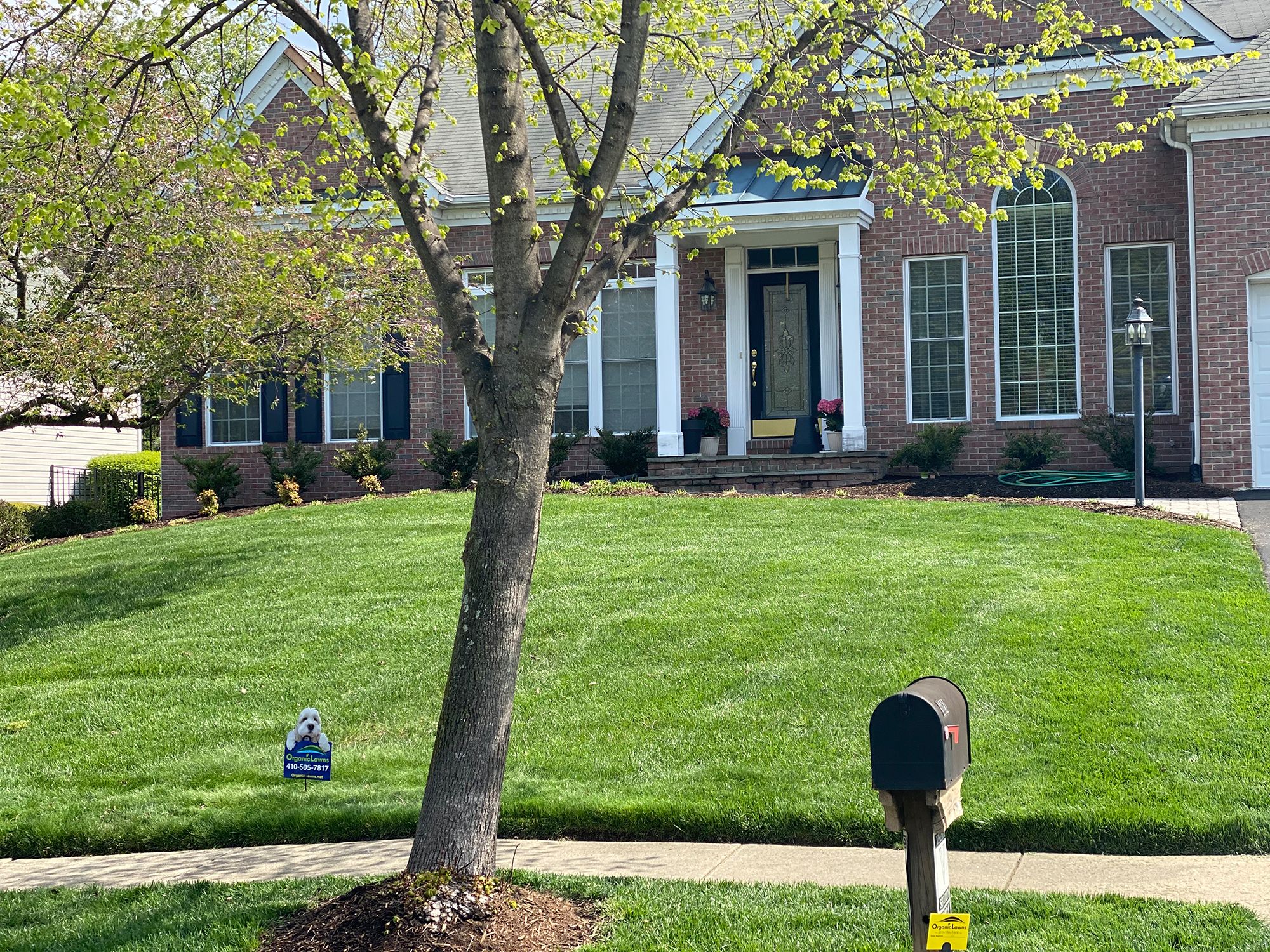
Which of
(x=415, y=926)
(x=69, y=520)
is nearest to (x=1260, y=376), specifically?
(x=415, y=926)

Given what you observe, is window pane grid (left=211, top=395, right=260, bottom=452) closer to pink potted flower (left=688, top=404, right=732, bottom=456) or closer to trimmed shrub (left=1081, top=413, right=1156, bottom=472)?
pink potted flower (left=688, top=404, right=732, bottom=456)

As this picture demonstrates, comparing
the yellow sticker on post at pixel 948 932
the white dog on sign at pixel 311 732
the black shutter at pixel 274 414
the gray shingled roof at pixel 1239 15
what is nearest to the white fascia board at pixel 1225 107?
the gray shingled roof at pixel 1239 15

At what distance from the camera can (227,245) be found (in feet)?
42.3

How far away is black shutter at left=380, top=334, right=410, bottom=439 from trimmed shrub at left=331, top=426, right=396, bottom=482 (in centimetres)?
52

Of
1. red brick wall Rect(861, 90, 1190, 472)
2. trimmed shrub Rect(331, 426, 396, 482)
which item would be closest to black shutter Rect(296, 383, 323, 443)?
trimmed shrub Rect(331, 426, 396, 482)

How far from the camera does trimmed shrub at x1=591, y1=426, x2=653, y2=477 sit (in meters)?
18.5

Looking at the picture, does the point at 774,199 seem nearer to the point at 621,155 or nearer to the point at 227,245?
the point at 227,245

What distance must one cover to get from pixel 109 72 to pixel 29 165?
665 millimetres

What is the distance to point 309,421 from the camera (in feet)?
67.9

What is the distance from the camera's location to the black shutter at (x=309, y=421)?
20641 millimetres

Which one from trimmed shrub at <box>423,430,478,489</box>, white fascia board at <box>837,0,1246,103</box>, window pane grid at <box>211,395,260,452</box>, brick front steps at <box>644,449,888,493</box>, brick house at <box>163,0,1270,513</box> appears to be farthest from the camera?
window pane grid at <box>211,395,260,452</box>

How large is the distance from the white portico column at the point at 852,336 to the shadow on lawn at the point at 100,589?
27.2 feet

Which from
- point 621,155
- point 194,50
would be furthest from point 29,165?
point 194,50

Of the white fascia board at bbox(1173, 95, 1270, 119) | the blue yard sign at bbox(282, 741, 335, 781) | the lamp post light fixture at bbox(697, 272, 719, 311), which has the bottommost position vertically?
the blue yard sign at bbox(282, 741, 335, 781)
